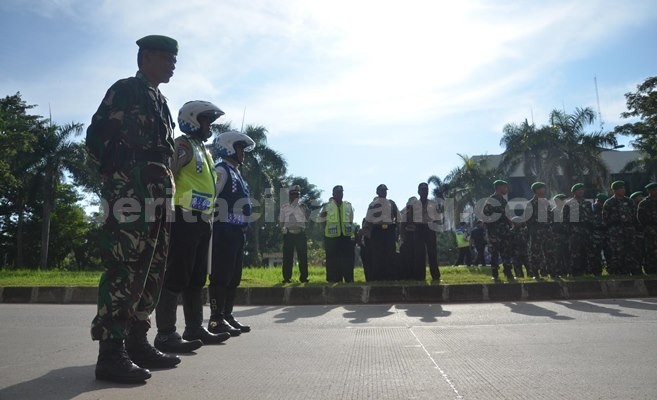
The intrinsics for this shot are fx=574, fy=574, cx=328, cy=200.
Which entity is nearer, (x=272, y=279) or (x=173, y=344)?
(x=173, y=344)

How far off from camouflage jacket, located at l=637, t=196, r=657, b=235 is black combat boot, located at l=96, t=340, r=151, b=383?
1059 cm

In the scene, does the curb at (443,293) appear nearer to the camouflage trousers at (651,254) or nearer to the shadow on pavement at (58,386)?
the camouflage trousers at (651,254)

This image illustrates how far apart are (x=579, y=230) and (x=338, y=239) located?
4.71 meters

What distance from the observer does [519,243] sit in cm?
1059

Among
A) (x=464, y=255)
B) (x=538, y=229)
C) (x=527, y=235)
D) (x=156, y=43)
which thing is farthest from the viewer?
(x=464, y=255)

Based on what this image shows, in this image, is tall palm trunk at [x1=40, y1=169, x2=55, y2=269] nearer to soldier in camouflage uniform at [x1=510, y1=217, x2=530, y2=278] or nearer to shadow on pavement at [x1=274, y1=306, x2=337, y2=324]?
soldier in camouflage uniform at [x1=510, y1=217, x2=530, y2=278]

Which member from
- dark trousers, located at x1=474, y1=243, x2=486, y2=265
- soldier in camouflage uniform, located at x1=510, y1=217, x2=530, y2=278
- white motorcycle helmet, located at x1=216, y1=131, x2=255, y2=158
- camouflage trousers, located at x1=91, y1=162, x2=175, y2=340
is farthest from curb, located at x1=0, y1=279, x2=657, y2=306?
dark trousers, located at x1=474, y1=243, x2=486, y2=265

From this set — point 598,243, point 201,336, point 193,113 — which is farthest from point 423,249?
point 193,113

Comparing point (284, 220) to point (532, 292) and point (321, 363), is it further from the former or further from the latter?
point (321, 363)

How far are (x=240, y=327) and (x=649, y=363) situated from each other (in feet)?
11.2

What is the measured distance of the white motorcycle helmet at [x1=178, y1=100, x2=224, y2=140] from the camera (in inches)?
183

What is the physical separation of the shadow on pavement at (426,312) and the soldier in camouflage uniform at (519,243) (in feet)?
10.8

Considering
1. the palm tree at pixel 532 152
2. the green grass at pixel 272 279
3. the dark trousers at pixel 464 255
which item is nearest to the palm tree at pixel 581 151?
the palm tree at pixel 532 152

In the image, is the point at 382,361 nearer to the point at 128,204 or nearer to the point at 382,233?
the point at 128,204
